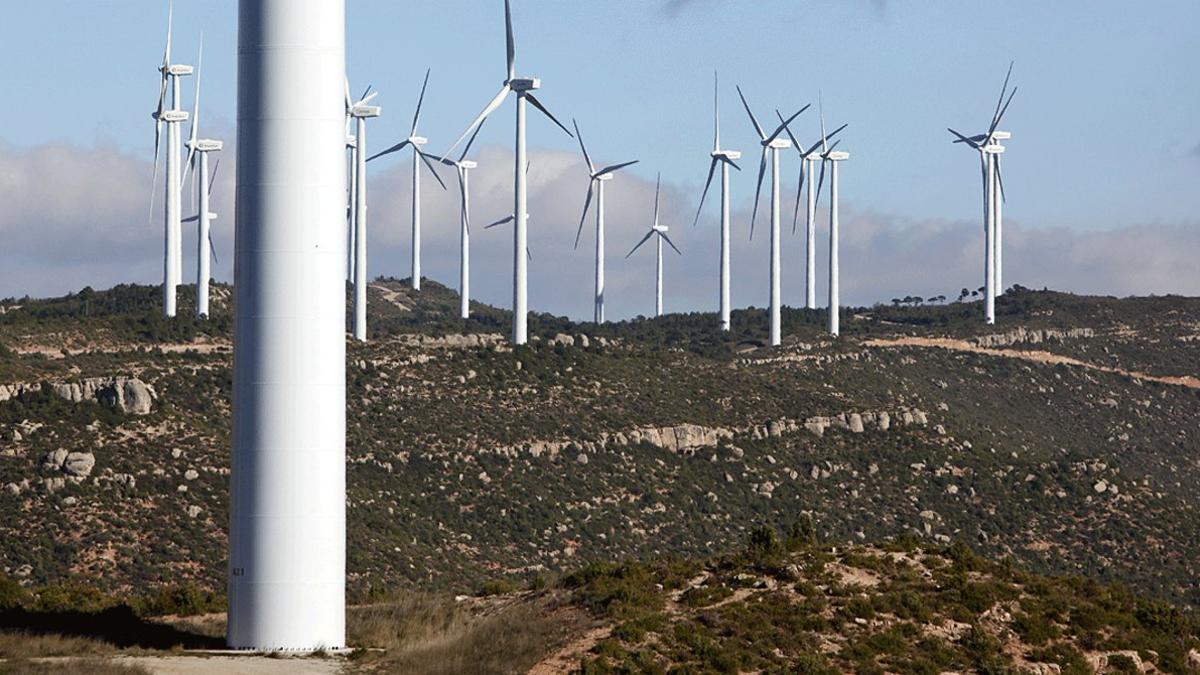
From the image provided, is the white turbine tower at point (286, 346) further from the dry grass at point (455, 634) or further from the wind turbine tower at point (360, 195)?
the wind turbine tower at point (360, 195)

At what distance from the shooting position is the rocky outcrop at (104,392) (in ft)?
366

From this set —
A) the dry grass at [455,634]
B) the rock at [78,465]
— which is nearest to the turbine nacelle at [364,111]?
the rock at [78,465]

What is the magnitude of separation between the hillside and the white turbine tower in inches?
1449

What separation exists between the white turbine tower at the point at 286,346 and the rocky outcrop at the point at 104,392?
63553 millimetres

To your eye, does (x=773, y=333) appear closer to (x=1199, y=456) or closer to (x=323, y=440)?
(x=1199, y=456)

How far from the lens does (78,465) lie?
327 ft

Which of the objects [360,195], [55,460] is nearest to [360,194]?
[360,195]

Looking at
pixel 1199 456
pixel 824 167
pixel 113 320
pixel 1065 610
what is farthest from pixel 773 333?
pixel 1065 610

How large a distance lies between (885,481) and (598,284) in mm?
60733

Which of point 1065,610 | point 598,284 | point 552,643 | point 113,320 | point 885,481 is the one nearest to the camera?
point 552,643

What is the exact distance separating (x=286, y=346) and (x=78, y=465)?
176ft

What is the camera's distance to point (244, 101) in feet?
164

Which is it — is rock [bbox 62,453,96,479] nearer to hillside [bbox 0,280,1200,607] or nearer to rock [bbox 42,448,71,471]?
rock [bbox 42,448,71,471]

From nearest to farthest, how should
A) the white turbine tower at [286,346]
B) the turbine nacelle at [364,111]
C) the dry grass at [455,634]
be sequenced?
the dry grass at [455,634]
the white turbine tower at [286,346]
the turbine nacelle at [364,111]
